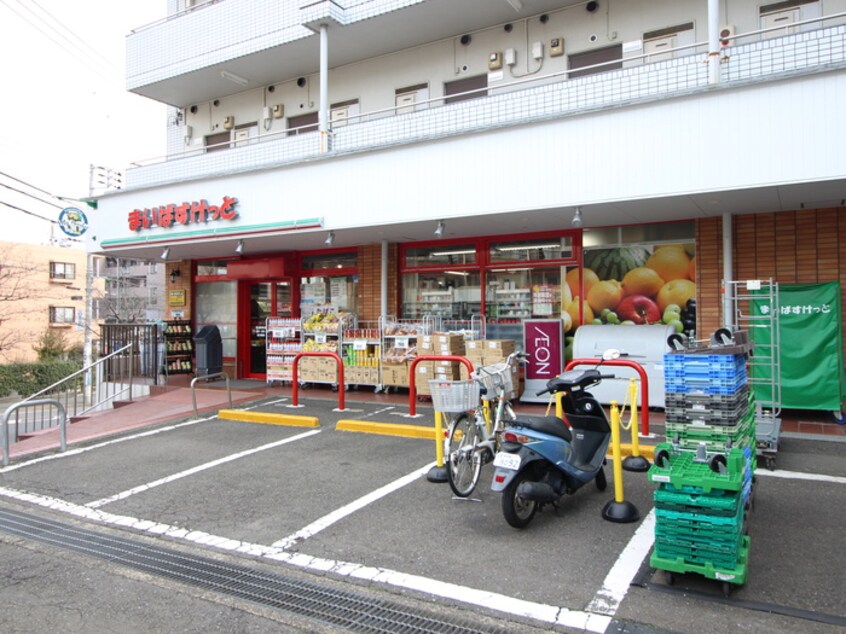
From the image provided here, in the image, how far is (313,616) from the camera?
3.69 meters

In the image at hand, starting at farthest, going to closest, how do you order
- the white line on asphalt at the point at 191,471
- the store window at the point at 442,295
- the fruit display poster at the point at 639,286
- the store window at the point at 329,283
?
the store window at the point at 329,283 → the store window at the point at 442,295 → the fruit display poster at the point at 639,286 → the white line on asphalt at the point at 191,471

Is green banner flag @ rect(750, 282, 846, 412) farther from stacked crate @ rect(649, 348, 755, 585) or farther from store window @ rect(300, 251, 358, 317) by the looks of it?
store window @ rect(300, 251, 358, 317)

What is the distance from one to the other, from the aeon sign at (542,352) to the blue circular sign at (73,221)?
1107 centimetres

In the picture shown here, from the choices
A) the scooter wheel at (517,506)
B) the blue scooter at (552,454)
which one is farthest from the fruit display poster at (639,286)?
the scooter wheel at (517,506)

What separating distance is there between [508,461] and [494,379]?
1444 mm

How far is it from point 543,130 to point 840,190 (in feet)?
13.4

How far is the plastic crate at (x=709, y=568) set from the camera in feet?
11.6

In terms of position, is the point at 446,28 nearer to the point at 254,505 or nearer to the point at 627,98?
the point at 627,98

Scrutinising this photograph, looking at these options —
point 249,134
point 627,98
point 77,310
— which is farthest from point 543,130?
point 77,310

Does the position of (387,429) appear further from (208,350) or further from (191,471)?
(208,350)

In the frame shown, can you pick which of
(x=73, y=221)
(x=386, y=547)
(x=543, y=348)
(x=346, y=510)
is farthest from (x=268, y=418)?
(x=73, y=221)

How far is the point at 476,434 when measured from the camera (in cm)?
592

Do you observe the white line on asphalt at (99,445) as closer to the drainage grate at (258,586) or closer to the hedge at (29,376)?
the drainage grate at (258,586)

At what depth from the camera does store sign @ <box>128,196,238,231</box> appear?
12.2m
